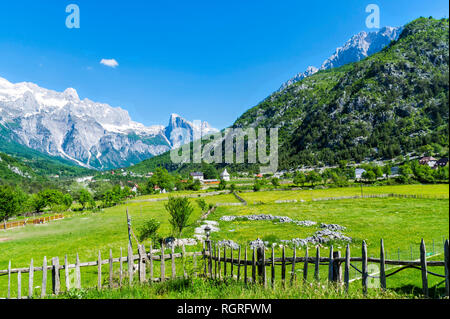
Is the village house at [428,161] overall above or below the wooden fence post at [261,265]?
above

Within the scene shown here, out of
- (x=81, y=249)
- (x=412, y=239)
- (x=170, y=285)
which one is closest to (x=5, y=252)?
(x=81, y=249)

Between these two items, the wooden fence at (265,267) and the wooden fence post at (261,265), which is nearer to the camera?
the wooden fence at (265,267)

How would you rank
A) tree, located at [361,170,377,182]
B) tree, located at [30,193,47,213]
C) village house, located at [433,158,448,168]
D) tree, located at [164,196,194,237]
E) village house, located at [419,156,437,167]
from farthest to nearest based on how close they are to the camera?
tree, located at [30,193,47,213]
tree, located at [164,196,194,237]
tree, located at [361,170,377,182]
village house, located at [419,156,437,167]
village house, located at [433,158,448,168]

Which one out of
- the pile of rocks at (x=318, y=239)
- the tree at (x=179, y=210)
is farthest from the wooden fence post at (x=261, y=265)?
the tree at (x=179, y=210)

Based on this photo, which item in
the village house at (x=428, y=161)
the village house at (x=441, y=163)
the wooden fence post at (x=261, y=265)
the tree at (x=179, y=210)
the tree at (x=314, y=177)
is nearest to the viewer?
the village house at (x=441, y=163)

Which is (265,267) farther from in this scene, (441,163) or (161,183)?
(161,183)

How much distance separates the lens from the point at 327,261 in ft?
25.1

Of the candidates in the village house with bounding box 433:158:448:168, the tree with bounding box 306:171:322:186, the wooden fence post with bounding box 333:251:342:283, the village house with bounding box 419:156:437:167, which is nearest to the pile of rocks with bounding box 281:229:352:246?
the wooden fence post with bounding box 333:251:342:283

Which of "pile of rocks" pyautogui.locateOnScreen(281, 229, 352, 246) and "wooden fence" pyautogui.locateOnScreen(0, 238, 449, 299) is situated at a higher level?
"wooden fence" pyautogui.locateOnScreen(0, 238, 449, 299)

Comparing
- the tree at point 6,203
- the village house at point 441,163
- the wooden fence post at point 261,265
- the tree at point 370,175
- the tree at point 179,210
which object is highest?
the village house at point 441,163

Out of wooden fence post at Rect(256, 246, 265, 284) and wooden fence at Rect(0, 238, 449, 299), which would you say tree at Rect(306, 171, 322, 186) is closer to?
wooden fence at Rect(0, 238, 449, 299)

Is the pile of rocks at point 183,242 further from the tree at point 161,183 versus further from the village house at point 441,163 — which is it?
the tree at point 161,183

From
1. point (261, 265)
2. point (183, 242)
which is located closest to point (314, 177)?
point (183, 242)
